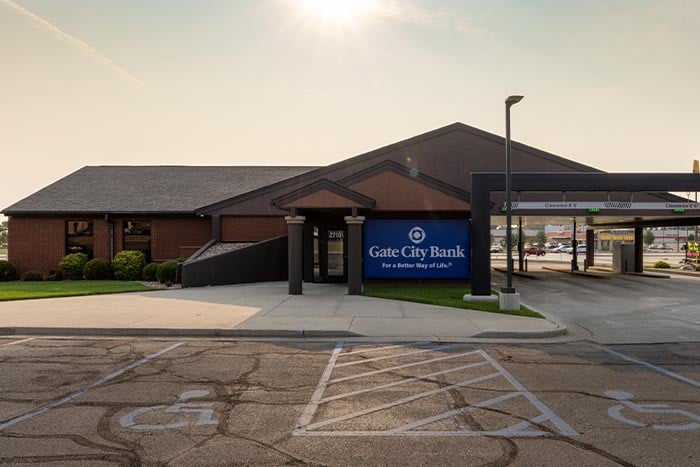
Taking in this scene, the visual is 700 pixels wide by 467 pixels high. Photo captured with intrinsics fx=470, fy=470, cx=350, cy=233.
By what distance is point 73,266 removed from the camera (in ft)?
77.5

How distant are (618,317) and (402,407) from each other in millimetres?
9967

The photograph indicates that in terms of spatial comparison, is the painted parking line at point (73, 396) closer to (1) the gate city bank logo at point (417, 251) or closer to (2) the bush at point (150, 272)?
(1) the gate city bank logo at point (417, 251)

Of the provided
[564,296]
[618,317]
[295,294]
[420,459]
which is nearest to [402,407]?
[420,459]

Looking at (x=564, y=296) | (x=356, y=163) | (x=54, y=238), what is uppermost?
(x=356, y=163)

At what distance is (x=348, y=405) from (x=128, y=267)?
2001 cm

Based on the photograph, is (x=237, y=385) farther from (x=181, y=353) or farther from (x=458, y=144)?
(x=458, y=144)

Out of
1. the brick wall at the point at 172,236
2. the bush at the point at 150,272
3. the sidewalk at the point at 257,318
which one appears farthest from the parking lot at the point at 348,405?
the brick wall at the point at 172,236

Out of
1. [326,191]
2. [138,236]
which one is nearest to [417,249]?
[326,191]

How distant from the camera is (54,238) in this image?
2498 cm

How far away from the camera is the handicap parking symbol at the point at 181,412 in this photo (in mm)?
5320

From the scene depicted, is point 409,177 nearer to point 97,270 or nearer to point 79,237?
point 97,270

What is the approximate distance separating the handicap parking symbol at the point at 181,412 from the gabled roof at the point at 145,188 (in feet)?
63.6

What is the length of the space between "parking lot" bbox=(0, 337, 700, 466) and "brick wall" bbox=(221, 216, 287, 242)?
15.2 m

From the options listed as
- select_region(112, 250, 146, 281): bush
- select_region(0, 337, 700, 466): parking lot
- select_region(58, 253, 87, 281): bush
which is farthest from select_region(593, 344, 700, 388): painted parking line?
select_region(58, 253, 87, 281): bush
